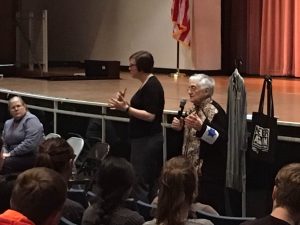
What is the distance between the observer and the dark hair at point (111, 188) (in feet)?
9.18

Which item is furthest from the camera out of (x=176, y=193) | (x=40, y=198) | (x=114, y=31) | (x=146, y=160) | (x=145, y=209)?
(x=114, y=31)

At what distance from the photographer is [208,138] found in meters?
4.22

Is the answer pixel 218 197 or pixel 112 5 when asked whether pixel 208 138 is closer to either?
pixel 218 197

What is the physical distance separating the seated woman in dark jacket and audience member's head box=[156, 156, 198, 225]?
11.4 ft

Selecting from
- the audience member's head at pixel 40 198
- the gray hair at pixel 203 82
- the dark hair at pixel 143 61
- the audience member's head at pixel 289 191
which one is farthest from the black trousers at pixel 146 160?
the audience member's head at pixel 40 198

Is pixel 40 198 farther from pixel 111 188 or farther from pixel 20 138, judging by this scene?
pixel 20 138

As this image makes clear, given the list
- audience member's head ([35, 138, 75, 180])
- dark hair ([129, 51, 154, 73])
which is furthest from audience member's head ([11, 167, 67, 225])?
dark hair ([129, 51, 154, 73])

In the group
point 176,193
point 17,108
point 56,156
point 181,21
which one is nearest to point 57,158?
point 56,156

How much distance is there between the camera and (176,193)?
8.30 ft

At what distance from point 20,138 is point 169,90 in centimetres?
303

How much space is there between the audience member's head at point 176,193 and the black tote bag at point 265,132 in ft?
5.90

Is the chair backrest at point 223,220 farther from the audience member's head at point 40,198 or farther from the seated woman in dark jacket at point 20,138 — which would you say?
the seated woman in dark jacket at point 20,138

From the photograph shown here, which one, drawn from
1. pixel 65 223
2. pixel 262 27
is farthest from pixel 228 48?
pixel 65 223

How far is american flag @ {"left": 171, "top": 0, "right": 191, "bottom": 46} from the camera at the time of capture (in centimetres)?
1130
